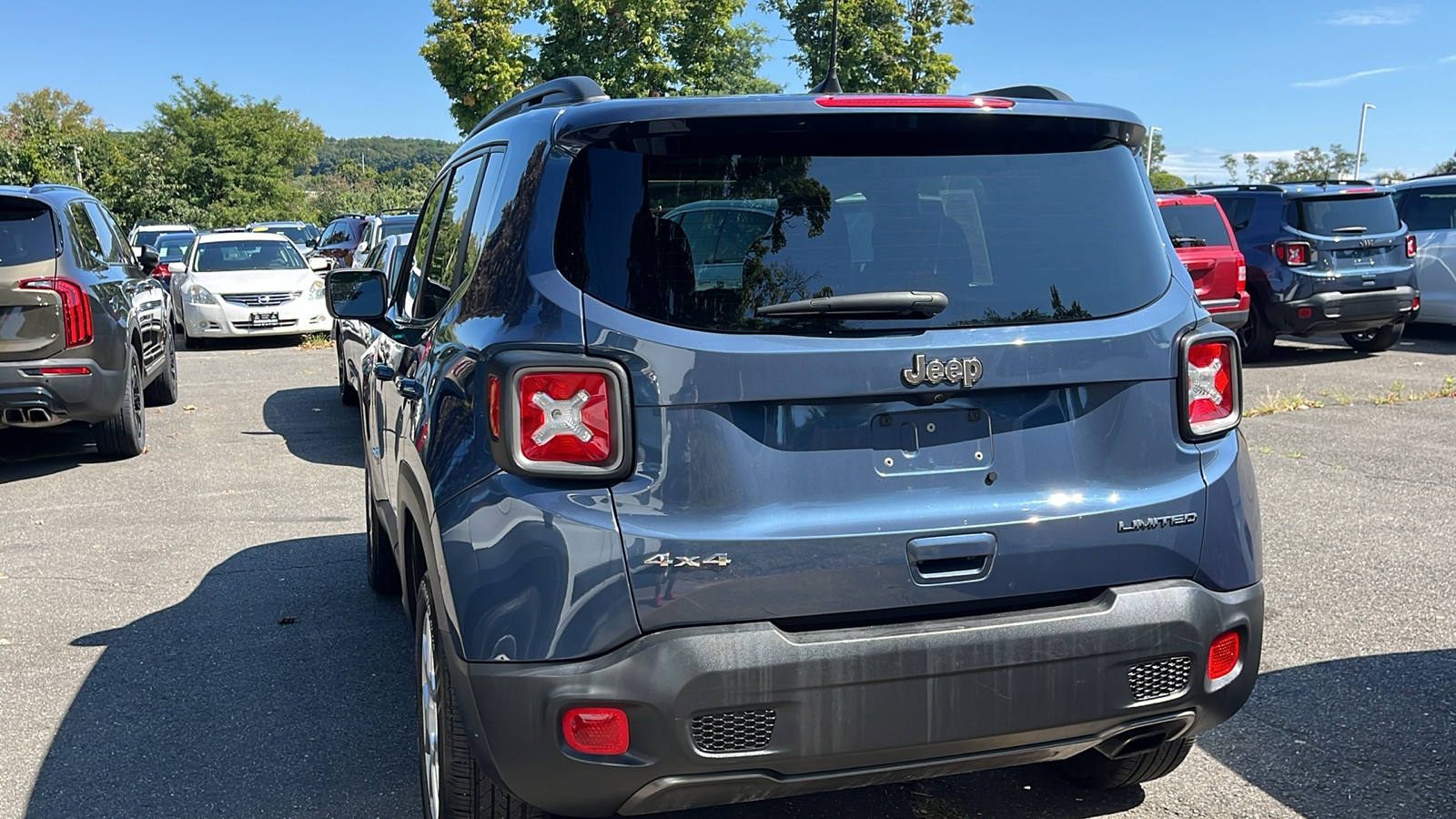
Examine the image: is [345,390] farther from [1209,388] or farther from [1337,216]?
[1337,216]

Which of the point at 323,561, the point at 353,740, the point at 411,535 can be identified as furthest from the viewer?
the point at 323,561

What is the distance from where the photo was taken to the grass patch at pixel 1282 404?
9945 mm

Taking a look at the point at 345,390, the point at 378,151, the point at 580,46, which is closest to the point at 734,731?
the point at 345,390

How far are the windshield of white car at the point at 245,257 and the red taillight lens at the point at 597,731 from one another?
16.0 m

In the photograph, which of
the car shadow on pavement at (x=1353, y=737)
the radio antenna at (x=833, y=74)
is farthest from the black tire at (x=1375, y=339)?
the radio antenna at (x=833, y=74)

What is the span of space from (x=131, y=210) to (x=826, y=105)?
197ft

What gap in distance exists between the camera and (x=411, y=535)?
3291mm

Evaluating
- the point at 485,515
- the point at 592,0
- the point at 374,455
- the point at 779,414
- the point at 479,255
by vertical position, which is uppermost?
the point at 592,0

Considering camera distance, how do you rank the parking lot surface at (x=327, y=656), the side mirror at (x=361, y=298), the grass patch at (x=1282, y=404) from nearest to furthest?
the parking lot surface at (x=327, y=656), the side mirror at (x=361, y=298), the grass patch at (x=1282, y=404)

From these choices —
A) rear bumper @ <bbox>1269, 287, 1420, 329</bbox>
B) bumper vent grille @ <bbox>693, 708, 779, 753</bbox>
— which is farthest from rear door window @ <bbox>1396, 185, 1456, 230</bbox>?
bumper vent grille @ <bbox>693, 708, 779, 753</bbox>

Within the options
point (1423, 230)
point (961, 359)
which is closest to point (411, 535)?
point (961, 359)

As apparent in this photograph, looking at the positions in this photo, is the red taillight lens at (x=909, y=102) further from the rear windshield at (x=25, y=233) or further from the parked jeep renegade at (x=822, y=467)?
the rear windshield at (x=25, y=233)

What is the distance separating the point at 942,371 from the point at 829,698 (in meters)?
0.71

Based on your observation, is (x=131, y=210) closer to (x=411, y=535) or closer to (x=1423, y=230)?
(x=1423, y=230)
